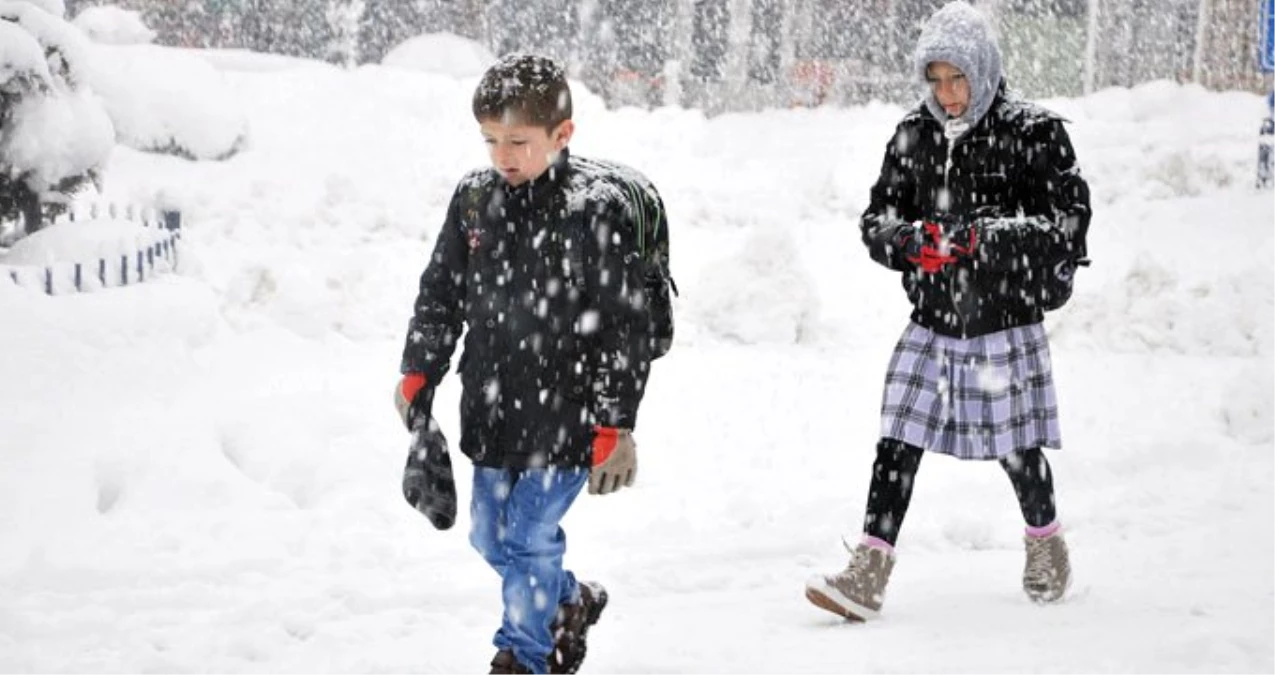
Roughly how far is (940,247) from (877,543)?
0.92 meters

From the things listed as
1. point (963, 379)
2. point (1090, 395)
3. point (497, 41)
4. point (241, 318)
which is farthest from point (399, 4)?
point (963, 379)

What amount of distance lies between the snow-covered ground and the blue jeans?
54 centimetres

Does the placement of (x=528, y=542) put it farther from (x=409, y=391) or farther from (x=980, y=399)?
(x=980, y=399)

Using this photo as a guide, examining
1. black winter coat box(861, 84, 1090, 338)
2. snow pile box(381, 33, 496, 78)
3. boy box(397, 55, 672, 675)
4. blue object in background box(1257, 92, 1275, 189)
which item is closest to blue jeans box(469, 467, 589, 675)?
boy box(397, 55, 672, 675)

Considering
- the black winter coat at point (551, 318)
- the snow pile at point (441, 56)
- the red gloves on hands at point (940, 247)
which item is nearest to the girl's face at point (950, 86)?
the red gloves on hands at point (940, 247)

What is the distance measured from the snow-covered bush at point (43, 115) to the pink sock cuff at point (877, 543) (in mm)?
→ 7134

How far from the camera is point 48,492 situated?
18.8ft

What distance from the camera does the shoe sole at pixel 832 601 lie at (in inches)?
178

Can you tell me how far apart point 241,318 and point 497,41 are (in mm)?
20971

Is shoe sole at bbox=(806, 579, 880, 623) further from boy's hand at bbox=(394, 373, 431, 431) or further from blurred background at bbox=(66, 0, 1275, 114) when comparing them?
blurred background at bbox=(66, 0, 1275, 114)

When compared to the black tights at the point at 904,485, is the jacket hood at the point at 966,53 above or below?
above

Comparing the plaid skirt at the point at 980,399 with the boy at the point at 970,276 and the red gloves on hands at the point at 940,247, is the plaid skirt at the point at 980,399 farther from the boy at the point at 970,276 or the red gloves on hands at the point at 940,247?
the red gloves on hands at the point at 940,247

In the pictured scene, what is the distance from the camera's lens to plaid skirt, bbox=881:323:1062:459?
4.52 m

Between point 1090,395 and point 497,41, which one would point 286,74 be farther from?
point 1090,395
